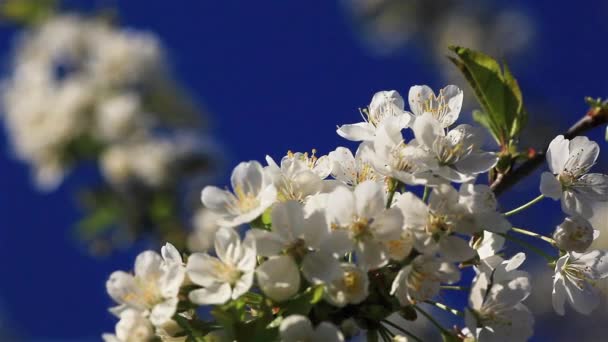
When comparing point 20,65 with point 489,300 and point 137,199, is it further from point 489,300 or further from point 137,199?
point 489,300

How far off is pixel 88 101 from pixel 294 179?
4.41m

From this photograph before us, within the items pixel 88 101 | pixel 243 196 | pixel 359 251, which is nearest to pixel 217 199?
pixel 243 196

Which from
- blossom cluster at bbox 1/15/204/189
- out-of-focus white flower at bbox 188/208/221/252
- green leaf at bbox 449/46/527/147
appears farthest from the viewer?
blossom cluster at bbox 1/15/204/189

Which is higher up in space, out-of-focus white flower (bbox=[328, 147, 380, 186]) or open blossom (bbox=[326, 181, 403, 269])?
out-of-focus white flower (bbox=[328, 147, 380, 186])

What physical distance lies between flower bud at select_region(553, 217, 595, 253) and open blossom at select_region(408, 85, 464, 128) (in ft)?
0.83

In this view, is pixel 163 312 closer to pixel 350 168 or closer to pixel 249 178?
pixel 249 178

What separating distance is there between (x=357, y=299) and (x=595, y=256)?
467mm

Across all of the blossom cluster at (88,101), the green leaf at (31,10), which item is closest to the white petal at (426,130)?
the blossom cluster at (88,101)

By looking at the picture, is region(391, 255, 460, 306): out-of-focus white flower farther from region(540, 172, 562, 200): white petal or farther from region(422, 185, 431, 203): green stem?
region(540, 172, 562, 200): white petal

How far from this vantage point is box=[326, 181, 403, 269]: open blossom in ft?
3.46

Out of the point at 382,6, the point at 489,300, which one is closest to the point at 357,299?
the point at 489,300

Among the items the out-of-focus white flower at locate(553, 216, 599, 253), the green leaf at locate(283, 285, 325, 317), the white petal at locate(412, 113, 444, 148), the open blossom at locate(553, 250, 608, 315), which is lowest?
the open blossom at locate(553, 250, 608, 315)

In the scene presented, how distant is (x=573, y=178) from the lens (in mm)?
1268

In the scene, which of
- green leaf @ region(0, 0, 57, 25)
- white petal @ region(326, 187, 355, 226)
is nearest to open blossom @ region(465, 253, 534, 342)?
white petal @ region(326, 187, 355, 226)
